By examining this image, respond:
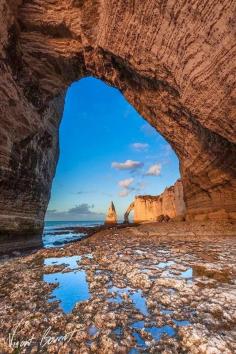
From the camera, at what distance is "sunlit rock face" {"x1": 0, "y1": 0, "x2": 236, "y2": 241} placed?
8484 mm

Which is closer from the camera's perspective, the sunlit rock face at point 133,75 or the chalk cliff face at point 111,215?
the sunlit rock face at point 133,75

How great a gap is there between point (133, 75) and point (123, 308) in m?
13.2

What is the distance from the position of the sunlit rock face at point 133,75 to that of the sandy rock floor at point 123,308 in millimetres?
6834

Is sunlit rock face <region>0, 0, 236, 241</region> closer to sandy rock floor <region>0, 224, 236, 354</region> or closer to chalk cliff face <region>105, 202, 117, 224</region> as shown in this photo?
sandy rock floor <region>0, 224, 236, 354</region>

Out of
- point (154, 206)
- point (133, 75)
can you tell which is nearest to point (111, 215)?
point (154, 206)

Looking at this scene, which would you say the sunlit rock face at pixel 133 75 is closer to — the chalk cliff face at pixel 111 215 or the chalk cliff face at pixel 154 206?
the chalk cliff face at pixel 154 206

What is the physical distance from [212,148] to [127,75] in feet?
23.0

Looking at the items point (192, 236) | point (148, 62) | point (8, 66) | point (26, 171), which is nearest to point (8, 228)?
point (26, 171)

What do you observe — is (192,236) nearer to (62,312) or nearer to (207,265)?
(207,265)

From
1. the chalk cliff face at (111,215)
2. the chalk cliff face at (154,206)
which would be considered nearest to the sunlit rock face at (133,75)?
the chalk cliff face at (154,206)

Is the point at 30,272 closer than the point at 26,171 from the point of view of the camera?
Yes

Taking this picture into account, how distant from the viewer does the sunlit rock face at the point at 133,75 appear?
334 inches

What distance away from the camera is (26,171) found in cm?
1756

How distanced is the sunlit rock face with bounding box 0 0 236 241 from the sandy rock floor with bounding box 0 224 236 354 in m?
6.83
